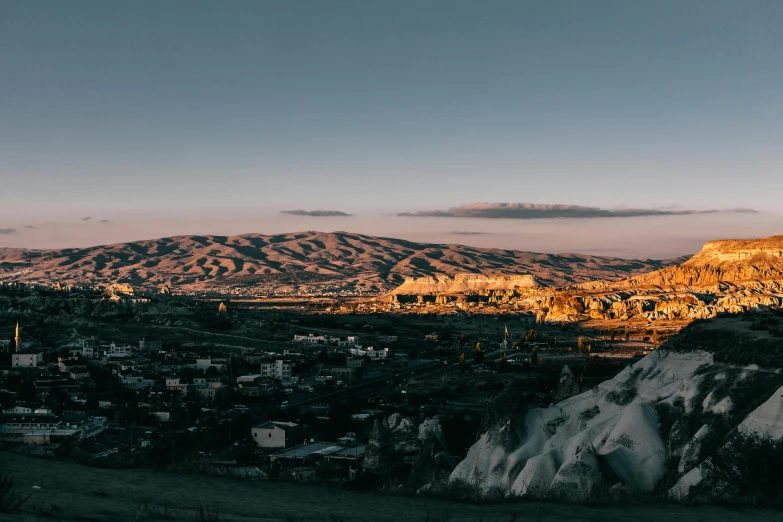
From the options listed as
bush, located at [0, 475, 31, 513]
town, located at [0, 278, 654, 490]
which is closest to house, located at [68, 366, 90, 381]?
town, located at [0, 278, 654, 490]

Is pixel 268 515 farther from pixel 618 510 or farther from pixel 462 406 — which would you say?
pixel 462 406

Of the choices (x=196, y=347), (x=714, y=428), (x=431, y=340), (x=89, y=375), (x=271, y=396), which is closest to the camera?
(x=714, y=428)

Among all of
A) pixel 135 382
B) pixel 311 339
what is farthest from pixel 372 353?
pixel 135 382

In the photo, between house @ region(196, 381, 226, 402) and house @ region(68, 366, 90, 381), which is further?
house @ region(68, 366, 90, 381)

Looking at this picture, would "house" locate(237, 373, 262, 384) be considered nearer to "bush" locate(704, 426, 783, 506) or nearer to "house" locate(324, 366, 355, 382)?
"house" locate(324, 366, 355, 382)

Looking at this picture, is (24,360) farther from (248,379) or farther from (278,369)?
(278,369)

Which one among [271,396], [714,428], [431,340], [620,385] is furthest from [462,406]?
[431,340]

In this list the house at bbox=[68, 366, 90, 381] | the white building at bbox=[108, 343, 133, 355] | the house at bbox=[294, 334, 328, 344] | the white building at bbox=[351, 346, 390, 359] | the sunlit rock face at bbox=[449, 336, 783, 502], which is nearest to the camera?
the sunlit rock face at bbox=[449, 336, 783, 502]
